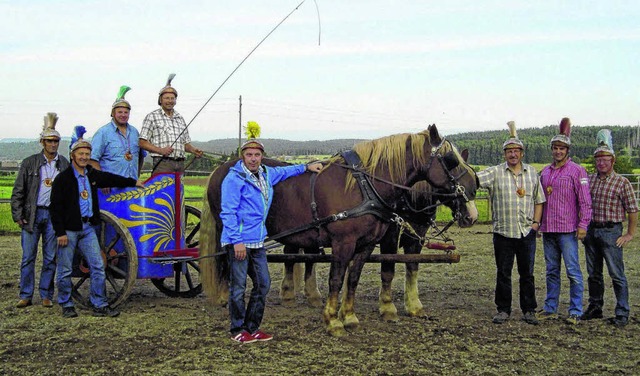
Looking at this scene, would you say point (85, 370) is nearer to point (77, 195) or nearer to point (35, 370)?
point (35, 370)

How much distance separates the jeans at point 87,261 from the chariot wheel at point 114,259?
0.78 feet

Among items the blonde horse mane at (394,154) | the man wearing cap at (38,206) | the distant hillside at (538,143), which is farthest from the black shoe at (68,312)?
the distant hillside at (538,143)

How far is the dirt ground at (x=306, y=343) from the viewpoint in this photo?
4.95 metres

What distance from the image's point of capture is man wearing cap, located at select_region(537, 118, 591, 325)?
6556mm

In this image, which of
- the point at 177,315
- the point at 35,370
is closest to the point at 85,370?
the point at 35,370

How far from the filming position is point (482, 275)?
9.62 meters

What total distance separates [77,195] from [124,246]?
75cm

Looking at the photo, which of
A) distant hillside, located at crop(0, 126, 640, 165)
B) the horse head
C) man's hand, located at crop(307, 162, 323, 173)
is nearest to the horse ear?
the horse head

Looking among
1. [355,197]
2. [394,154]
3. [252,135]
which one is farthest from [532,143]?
[252,135]

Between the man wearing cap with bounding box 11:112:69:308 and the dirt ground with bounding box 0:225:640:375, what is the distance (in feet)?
1.13

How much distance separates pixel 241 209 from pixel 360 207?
45.1 inches

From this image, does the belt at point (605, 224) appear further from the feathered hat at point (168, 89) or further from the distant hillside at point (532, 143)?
the distant hillside at point (532, 143)

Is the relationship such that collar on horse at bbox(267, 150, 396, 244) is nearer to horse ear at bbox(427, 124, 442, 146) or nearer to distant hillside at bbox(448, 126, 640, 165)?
Result: horse ear at bbox(427, 124, 442, 146)

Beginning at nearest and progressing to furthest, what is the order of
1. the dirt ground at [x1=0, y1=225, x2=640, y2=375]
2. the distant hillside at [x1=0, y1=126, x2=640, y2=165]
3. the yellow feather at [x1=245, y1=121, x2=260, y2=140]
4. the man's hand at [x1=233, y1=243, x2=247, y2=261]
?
1. the dirt ground at [x1=0, y1=225, x2=640, y2=375]
2. the man's hand at [x1=233, y1=243, x2=247, y2=261]
3. the yellow feather at [x1=245, y1=121, x2=260, y2=140]
4. the distant hillside at [x1=0, y1=126, x2=640, y2=165]
